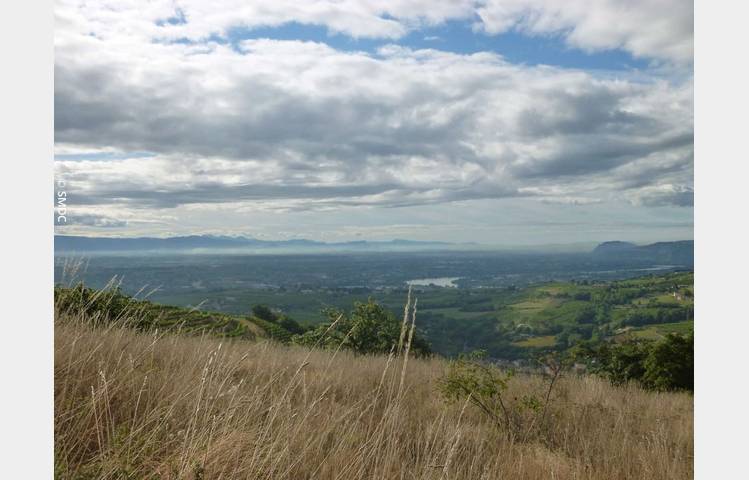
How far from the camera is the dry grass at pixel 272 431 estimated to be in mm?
2990

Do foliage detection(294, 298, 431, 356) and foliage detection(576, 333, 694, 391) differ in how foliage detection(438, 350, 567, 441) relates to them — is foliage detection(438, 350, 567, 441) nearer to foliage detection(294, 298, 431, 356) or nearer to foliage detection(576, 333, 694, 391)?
foliage detection(294, 298, 431, 356)

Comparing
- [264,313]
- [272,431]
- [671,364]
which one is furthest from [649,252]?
[264,313]

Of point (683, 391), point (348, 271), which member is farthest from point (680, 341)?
point (348, 271)

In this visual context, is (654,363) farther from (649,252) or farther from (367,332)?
(367,332)

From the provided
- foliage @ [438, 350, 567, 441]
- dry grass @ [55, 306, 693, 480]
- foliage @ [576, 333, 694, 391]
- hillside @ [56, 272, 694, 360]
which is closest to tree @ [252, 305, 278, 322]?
hillside @ [56, 272, 694, 360]

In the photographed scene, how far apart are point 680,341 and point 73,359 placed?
1104cm

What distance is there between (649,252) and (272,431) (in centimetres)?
796

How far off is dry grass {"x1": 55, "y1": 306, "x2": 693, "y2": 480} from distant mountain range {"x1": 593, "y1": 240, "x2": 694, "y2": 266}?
1.97 metres

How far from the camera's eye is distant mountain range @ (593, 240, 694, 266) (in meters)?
6.78

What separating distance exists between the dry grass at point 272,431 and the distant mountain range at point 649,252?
1.97 metres

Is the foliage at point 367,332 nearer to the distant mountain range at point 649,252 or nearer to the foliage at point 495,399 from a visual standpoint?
the distant mountain range at point 649,252

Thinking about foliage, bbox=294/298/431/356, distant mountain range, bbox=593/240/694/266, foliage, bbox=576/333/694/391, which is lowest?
foliage, bbox=576/333/694/391

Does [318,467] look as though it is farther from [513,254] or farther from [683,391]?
[513,254]

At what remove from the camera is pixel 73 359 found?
3.90 m
